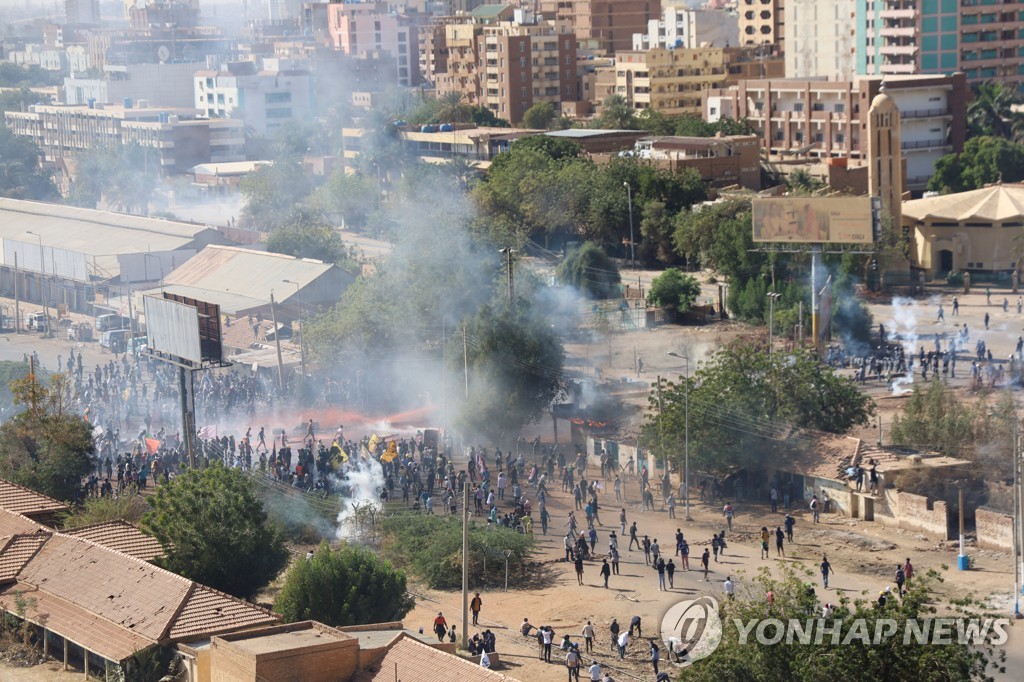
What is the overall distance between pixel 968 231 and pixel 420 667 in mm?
45887

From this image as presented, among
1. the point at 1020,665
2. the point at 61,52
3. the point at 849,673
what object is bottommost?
the point at 1020,665

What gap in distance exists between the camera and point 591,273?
65750mm

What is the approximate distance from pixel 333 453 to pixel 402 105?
86369 millimetres

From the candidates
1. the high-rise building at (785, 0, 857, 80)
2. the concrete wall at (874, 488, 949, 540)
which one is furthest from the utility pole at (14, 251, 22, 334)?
the high-rise building at (785, 0, 857, 80)

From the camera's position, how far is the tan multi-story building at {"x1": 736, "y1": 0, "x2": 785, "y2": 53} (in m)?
117

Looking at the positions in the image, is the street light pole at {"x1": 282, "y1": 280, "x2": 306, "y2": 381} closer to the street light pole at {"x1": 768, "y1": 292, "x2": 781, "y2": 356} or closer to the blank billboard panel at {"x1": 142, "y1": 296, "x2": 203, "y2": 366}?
the blank billboard panel at {"x1": 142, "y1": 296, "x2": 203, "y2": 366}

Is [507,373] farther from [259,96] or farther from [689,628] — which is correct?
[259,96]

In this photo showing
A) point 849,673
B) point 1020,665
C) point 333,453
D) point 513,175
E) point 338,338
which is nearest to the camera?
point 849,673

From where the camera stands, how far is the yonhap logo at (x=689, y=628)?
27.7m

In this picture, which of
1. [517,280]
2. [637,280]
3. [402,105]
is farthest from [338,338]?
[402,105]

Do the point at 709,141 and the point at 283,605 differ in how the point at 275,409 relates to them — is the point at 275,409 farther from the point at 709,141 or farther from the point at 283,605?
the point at 709,141

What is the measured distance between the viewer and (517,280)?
57.1 meters

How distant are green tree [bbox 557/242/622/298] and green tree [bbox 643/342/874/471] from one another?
24410mm

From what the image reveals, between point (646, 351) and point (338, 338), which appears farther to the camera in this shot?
point (646, 351)
